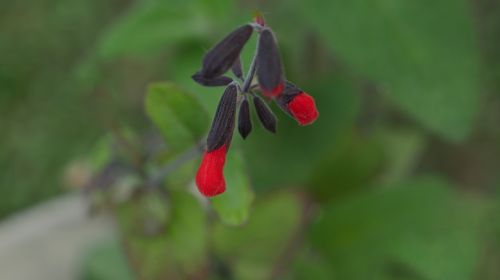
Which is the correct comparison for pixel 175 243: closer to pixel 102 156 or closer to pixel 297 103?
pixel 102 156

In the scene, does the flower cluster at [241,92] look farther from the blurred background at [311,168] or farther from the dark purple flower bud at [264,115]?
the blurred background at [311,168]

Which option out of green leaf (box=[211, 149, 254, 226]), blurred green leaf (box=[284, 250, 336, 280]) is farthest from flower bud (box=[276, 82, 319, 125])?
blurred green leaf (box=[284, 250, 336, 280])

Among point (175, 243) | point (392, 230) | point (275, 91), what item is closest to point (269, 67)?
point (275, 91)

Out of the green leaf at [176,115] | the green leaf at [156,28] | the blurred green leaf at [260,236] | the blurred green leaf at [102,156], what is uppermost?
the green leaf at [156,28]

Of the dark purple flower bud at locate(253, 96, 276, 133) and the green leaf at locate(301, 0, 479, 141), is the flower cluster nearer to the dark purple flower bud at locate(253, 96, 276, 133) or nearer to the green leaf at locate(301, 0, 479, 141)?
the dark purple flower bud at locate(253, 96, 276, 133)

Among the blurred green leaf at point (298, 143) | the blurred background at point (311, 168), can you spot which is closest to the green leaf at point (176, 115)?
the blurred background at point (311, 168)

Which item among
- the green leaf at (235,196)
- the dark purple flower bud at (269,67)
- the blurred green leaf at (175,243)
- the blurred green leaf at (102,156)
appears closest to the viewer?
the dark purple flower bud at (269,67)
